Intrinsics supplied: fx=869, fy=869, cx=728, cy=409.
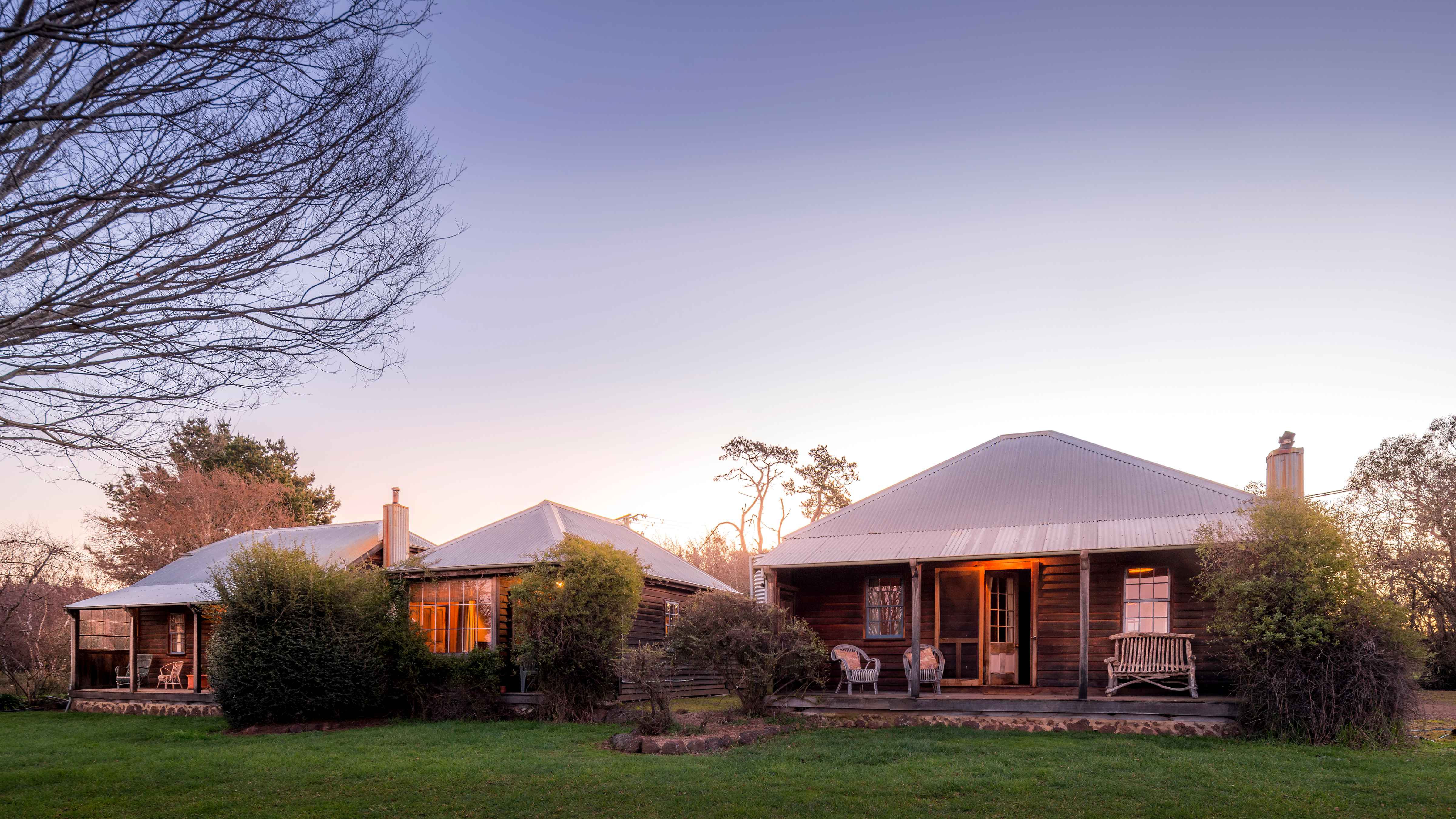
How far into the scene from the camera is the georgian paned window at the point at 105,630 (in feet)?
75.0

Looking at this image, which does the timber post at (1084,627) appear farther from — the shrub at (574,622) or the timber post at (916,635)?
the shrub at (574,622)

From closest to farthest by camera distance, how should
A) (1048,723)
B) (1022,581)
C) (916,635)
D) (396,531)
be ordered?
(1048,723)
(916,635)
(1022,581)
(396,531)

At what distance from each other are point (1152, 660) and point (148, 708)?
21.4m

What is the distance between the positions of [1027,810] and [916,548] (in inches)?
273

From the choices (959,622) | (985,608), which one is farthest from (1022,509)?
(959,622)

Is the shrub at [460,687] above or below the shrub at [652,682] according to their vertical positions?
below

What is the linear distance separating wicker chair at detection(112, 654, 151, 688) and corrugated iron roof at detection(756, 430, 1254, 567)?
1683 centimetres

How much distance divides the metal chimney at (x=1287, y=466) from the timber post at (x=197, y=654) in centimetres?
2149

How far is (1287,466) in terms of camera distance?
1280 cm

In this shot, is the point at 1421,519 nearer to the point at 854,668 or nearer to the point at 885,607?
the point at 885,607

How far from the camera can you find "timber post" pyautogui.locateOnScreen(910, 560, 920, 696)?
1356 centimetres

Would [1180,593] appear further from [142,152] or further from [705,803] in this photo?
[142,152]

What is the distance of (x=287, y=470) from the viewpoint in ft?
127

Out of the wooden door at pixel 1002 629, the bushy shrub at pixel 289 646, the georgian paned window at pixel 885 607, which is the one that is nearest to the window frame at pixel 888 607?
the georgian paned window at pixel 885 607
